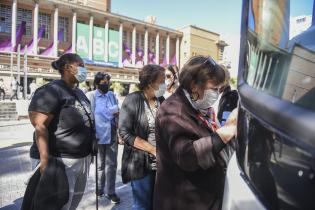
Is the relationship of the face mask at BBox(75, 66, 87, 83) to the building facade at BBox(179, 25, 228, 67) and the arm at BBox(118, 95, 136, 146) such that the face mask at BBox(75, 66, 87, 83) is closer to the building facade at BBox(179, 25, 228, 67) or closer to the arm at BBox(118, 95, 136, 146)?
the arm at BBox(118, 95, 136, 146)

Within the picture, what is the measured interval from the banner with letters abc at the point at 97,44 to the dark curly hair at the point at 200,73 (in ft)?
140

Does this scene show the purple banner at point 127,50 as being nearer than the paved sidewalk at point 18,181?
No

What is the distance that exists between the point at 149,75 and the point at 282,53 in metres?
2.13

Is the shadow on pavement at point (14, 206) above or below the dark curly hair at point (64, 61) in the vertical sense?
below

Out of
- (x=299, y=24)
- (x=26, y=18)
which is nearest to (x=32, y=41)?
(x=26, y=18)

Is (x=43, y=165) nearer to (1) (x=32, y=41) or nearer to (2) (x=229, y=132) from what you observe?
(2) (x=229, y=132)

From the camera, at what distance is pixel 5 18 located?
42.8 metres

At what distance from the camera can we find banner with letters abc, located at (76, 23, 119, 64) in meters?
A: 43.2

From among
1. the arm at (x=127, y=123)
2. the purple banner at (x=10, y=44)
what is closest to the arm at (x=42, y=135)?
the arm at (x=127, y=123)

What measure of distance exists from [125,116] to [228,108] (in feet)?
3.82

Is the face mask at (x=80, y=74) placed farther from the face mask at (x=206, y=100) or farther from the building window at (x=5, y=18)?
the building window at (x=5, y=18)

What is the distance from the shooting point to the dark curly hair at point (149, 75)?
117 inches

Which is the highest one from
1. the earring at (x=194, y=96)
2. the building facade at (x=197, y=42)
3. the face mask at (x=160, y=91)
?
the building facade at (x=197, y=42)

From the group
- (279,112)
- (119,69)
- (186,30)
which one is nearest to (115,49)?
(119,69)
